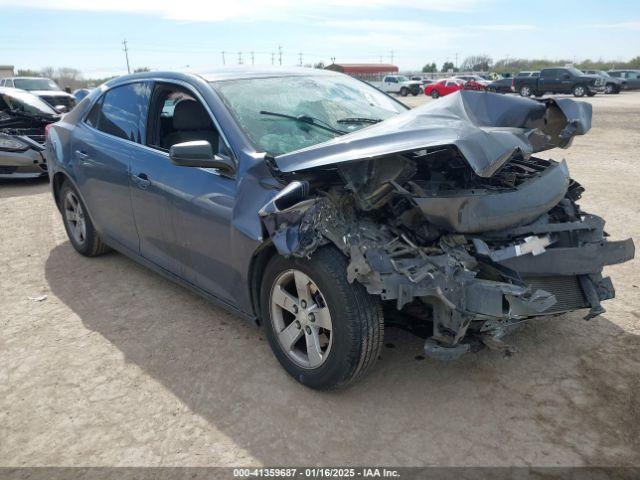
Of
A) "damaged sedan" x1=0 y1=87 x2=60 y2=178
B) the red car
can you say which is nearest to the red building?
the red car

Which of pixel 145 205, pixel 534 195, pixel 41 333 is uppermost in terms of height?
pixel 534 195

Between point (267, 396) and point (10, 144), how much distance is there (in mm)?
7987

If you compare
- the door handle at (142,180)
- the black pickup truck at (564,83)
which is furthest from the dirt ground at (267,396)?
the black pickup truck at (564,83)

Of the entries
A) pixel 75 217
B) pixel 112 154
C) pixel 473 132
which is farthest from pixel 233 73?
pixel 75 217

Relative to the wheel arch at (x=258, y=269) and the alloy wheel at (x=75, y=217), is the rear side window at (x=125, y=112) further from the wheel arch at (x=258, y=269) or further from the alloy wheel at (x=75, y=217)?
the wheel arch at (x=258, y=269)

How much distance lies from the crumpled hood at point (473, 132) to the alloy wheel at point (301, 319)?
648 mm

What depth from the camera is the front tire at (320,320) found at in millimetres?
2592

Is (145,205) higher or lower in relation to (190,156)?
lower

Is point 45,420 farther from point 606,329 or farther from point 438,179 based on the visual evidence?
point 606,329

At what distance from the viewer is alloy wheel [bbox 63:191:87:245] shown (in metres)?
4.99

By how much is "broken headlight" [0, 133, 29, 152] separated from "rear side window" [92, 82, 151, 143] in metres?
5.08

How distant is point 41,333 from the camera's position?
373cm

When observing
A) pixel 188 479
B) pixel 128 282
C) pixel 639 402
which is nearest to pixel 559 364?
pixel 639 402

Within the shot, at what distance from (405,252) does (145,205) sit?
212 cm
